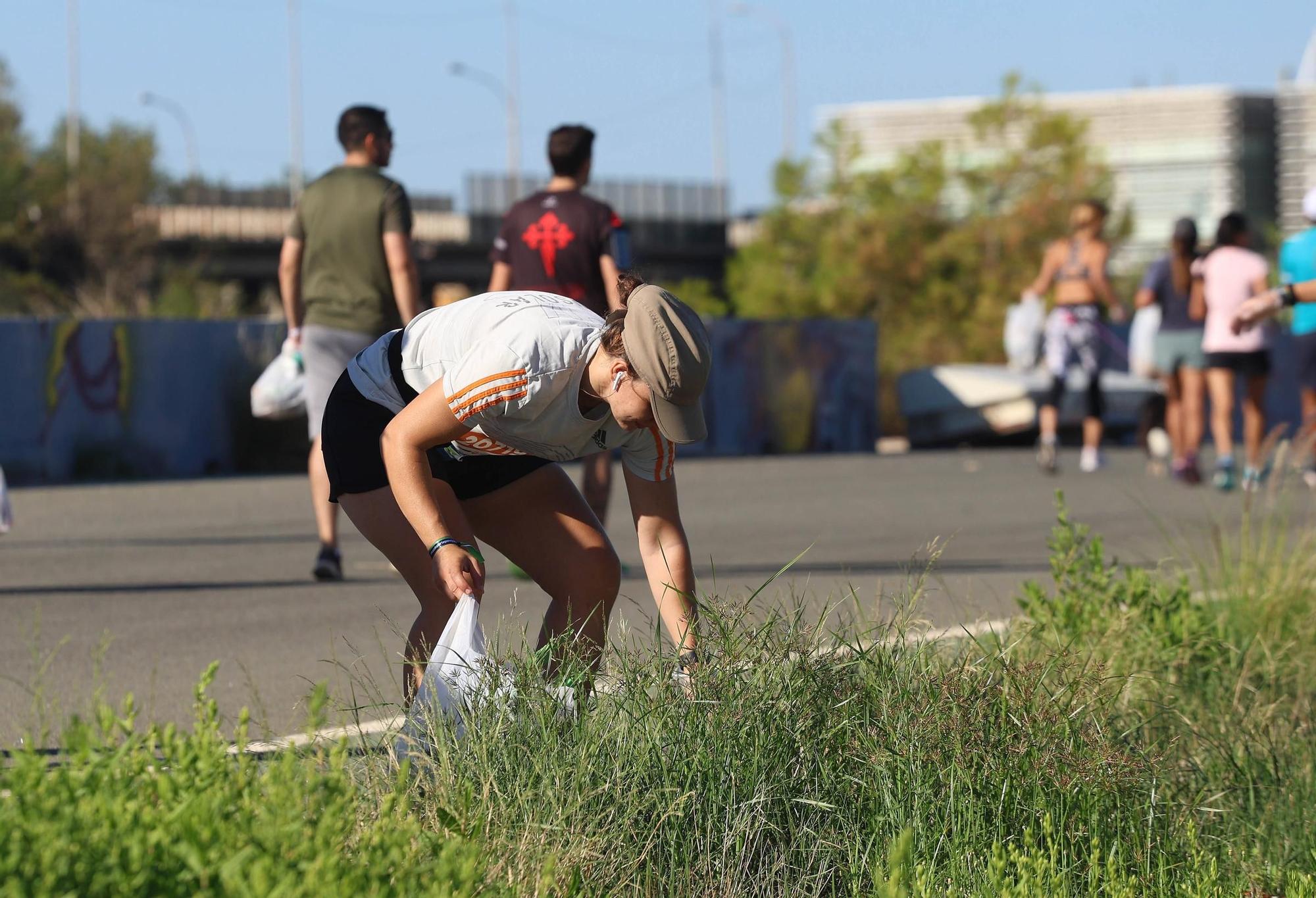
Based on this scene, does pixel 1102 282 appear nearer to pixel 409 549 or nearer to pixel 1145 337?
pixel 1145 337

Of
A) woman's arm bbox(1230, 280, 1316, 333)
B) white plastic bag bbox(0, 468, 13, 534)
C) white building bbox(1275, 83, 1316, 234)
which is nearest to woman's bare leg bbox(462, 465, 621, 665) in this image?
white plastic bag bbox(0, 468, 13, 534)

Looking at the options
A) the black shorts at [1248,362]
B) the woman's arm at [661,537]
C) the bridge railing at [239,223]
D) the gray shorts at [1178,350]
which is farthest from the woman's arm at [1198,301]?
the bridge railing at [239,223]

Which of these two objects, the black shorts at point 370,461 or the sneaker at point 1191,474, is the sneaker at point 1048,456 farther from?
the black shorts at point 370,461

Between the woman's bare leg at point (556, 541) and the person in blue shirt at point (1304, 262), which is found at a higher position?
the person in blue shirt at point (1304, 262)

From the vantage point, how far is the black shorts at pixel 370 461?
4.40m

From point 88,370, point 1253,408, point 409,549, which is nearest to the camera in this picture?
point 409,549

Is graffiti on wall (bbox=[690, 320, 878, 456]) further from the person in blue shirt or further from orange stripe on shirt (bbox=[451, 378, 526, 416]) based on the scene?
orange stripe on shirt (bbox=[451, 378, 526, 416])

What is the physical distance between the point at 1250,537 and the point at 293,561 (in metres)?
4.61

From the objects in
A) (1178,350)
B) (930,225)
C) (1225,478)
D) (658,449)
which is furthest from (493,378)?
(930,225)

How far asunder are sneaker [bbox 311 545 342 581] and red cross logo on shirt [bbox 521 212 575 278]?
60.2 inches

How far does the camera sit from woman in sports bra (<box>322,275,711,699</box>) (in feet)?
12.6

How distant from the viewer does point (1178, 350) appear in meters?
13.7

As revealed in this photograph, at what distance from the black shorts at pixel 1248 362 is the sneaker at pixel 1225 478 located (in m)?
0.65

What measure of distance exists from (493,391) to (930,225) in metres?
33.6
